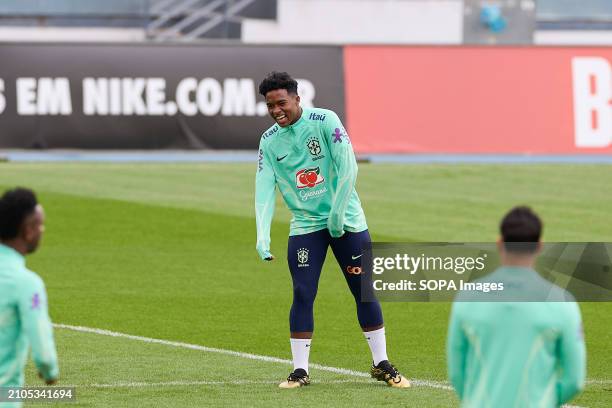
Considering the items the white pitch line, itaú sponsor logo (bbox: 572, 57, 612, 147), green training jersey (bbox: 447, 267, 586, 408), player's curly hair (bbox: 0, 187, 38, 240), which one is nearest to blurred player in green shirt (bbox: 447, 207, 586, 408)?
green training jersey (bbox: 447, 267, 586, 408)

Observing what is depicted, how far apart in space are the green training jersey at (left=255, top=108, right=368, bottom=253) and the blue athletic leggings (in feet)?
0.23

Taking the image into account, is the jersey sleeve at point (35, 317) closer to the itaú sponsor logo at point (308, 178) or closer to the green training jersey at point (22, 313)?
Result: the green training jersey at point (22, 313)

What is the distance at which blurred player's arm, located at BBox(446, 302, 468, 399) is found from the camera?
567 cm

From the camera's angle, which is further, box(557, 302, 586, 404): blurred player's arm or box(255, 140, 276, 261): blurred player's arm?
box(255, 140, 276, 261): blurred player's arm

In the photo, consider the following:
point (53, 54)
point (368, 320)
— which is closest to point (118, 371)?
point (368, 320)

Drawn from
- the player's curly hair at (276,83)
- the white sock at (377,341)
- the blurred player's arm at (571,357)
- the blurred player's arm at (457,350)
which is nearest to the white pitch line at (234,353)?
the white sock at (377,341)

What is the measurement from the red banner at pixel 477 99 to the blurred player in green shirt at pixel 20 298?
21584mm

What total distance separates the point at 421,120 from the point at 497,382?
2244 centimetres

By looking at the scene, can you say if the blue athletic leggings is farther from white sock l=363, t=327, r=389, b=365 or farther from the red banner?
the red banner

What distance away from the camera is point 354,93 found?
27.6 m

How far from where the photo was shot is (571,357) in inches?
219

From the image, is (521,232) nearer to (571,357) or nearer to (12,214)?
(571,357)

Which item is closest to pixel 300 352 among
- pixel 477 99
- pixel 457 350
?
pixel 457 350

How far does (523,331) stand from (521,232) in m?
0.38
